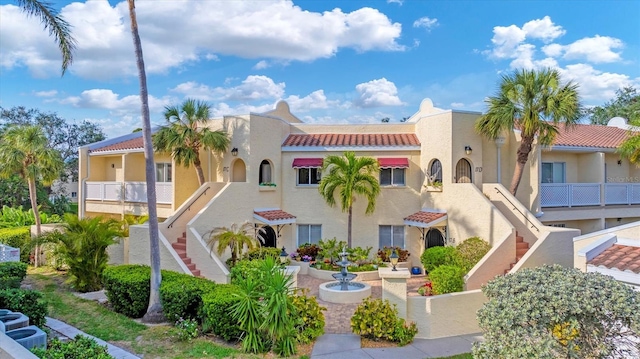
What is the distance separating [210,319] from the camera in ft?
40.5

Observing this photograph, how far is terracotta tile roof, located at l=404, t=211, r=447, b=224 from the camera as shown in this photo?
2261cm

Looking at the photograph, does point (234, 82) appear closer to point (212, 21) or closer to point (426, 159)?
point (212, 21)

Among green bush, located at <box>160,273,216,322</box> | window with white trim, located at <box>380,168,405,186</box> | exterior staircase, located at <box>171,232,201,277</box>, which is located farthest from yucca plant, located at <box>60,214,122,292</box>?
window with white trim, located at <box>380,168,405,186</box>

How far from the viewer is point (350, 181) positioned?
22.1m

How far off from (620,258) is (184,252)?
18322 millimetres

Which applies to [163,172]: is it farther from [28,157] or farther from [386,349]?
[386,349]

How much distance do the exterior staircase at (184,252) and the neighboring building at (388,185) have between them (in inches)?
4.0

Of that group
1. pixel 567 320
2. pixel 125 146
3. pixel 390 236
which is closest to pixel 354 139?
pixel 390 236

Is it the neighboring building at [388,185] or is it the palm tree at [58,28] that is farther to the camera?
the neighboring building at [388,185]

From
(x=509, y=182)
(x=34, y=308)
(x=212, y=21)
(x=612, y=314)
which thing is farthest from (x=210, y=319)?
(x=509, y=182)

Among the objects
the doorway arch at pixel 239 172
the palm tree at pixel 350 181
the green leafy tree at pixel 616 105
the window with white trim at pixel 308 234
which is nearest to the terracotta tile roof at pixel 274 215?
the window with white trim at pixel 308 234

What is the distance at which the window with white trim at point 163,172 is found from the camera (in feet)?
93.8

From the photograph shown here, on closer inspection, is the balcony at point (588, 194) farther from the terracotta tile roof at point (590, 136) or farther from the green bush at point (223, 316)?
the green bush at point (223, 316)

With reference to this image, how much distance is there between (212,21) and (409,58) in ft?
58.9
